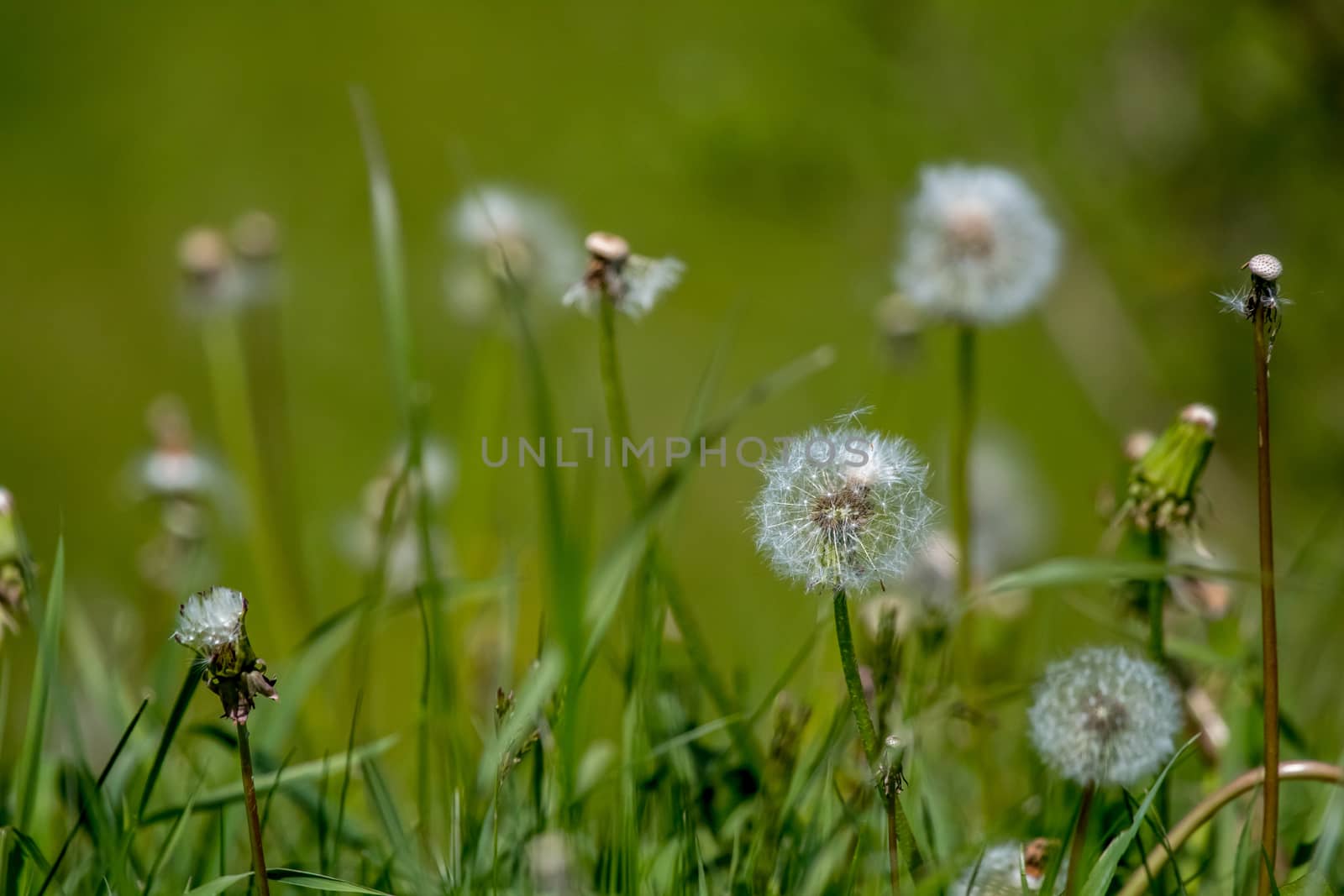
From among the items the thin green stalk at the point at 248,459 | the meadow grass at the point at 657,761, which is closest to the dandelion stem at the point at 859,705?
the meadow grass at the point at 657,761

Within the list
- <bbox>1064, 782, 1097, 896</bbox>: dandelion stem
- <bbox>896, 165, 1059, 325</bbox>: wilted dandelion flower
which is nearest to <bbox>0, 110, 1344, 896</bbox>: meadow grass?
<bbox>1064, 782, 1097, 896</bbox>: dandelion stem

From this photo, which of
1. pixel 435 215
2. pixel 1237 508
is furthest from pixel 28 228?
pixel 1237 508

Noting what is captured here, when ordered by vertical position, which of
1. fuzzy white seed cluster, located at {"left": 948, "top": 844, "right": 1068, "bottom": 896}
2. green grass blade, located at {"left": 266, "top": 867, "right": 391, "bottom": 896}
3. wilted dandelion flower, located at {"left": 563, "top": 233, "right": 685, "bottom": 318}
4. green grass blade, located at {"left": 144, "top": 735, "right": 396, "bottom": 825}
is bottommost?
fuzzy white seed cluster, located at {"left": 948, "top": 844, "right": 1068, "bottom": 896}

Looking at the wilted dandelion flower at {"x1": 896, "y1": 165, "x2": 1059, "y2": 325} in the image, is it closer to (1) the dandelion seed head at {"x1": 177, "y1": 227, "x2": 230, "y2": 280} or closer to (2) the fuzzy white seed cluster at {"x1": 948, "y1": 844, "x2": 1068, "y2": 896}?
(2) the fuzzy white seed cluster at {"x1": 948, "y1": 844, "x2": 1068, "y2": 896}

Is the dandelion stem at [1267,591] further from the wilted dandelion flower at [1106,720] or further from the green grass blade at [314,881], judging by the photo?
the green grass blade at [314,881]

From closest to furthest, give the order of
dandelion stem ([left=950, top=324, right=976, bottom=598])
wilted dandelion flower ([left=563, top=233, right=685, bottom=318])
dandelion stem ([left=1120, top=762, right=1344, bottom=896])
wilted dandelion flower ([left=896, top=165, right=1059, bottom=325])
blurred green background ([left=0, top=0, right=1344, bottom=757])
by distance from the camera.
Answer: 1. dandelion stem ([left=1120, top=762, right=1344, bottom=896])
2. wilted dandelion flower ([left=563, top=233, right=685, bottom=318])
3. dandelion stem ([left=950, top=324, right=976, bottom=598])
4. wilted dandelion flower ([left=896, top=165, right=1059, bottom=325])
5. blurred green background ([left=0, top=0, right=1344, bottom=757])

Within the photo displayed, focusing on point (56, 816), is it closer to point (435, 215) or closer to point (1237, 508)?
point (1237, 508)

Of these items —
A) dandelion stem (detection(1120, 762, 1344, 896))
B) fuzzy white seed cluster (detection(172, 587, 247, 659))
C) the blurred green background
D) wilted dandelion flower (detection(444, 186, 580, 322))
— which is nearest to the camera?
fuzzy white seed cluster (detection(172, 587, 247, 659))

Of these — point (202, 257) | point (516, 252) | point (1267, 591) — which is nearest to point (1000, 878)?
point (1267, 591)
